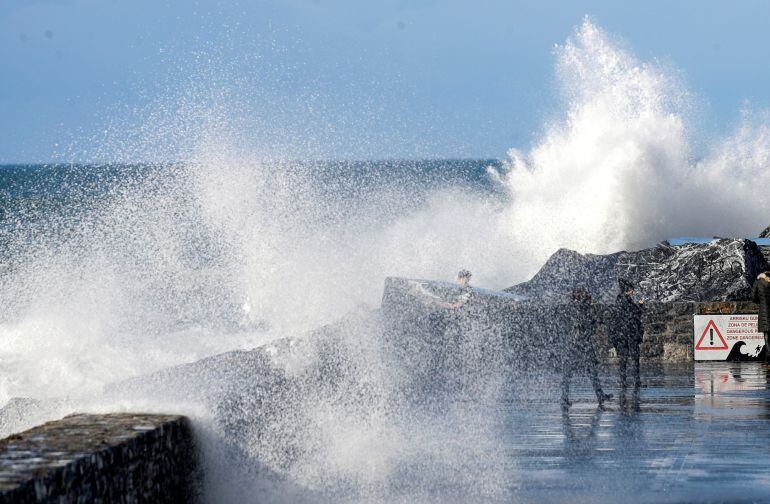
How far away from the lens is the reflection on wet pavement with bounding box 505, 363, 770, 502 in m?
7.40

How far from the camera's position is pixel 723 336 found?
58.7 ft

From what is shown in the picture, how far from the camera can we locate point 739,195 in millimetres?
46312

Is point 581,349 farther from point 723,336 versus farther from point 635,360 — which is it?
point 723,336

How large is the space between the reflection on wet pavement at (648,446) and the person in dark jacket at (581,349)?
212 mm

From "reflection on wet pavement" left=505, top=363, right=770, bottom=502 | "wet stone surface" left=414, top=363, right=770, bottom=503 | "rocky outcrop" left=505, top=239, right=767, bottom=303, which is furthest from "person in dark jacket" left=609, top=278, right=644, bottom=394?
"rocky outcrop" left=505, top=239, right=767, bottom=303

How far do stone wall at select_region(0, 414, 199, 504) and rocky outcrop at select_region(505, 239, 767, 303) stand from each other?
50.4 ft

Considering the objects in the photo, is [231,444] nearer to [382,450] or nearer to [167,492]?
[167,492]

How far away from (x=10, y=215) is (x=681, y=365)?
148 ft

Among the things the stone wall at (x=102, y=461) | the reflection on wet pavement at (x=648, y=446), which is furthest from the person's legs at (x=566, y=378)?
the stone wall at (x=102, y=461)

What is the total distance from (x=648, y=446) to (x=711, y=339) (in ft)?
29.9

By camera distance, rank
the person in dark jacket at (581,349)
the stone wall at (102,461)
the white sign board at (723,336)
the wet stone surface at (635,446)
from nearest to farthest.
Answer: the stone wall at (102,461), the wet stone surface at (635,446), the person in dark jacket at (581,349), the white sign board at (723,336)

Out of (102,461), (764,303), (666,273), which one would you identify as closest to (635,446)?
(102,461)

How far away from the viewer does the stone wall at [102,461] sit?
4.36 metres

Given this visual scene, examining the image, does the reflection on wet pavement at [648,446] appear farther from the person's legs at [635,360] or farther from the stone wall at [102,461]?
the stone wall at [102,461]
